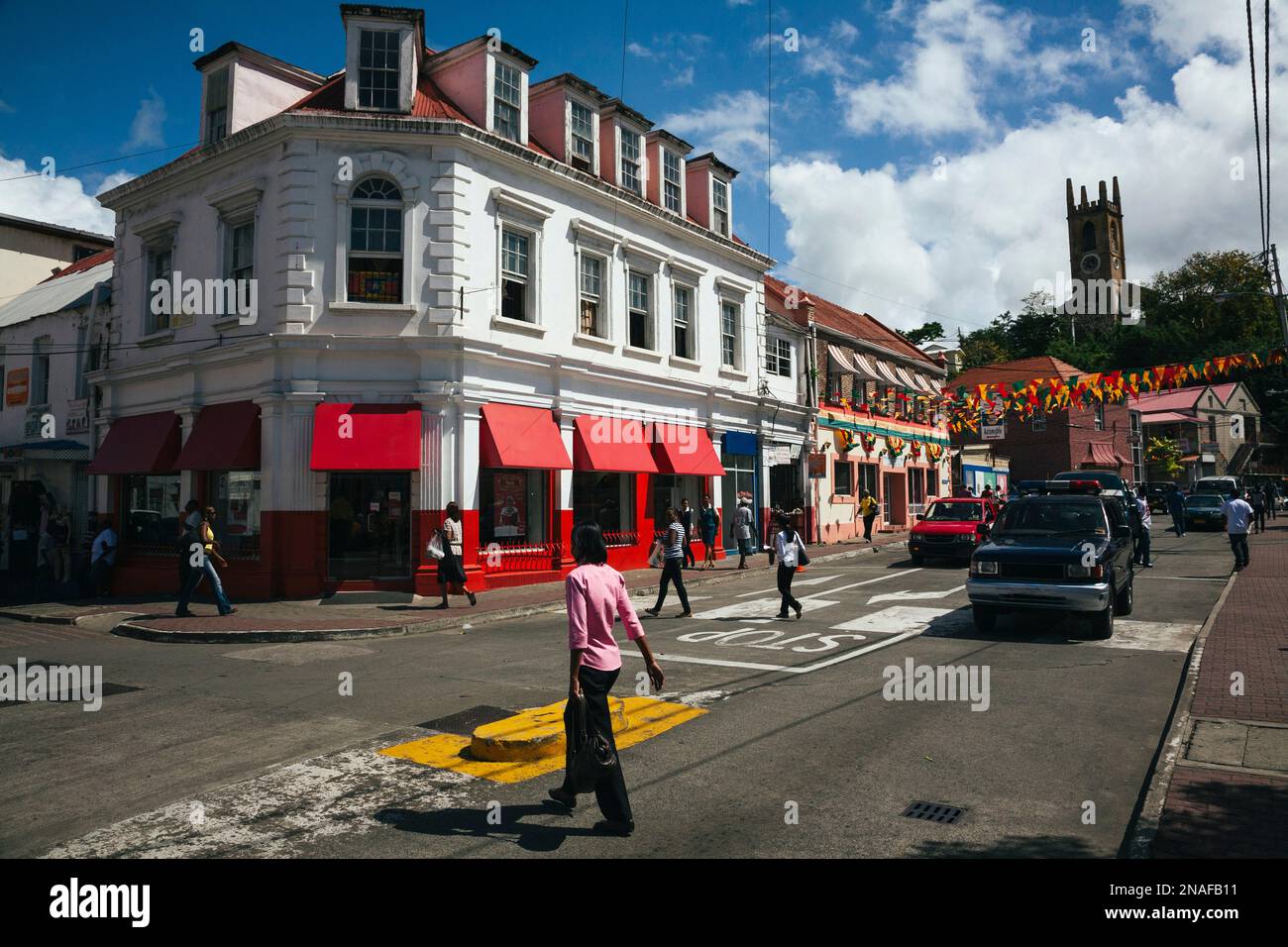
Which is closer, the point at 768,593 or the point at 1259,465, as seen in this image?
the point at 768,593

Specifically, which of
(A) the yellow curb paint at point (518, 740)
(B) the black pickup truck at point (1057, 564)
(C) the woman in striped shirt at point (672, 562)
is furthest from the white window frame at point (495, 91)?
(A) the yellow curb paint at point (518, 740)

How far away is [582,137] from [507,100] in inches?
98.8

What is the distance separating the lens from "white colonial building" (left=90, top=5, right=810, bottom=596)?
656 inches

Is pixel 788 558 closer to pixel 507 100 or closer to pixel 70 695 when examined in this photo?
pixel 70 695

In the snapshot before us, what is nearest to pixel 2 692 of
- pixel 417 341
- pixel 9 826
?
pixel 9 826

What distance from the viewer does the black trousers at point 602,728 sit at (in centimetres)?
487

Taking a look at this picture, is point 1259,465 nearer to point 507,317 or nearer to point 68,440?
point 507,317

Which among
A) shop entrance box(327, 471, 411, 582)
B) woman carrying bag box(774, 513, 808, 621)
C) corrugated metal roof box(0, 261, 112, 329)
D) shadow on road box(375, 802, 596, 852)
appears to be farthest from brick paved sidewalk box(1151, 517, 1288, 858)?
corrugated metal roof box(0, 261, 112, 329)

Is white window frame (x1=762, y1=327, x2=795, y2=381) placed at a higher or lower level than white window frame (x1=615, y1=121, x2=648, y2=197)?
lower

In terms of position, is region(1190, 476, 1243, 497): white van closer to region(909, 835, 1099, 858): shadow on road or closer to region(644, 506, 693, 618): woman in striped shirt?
region(644, 506, 693, 618): woman in striped shirt

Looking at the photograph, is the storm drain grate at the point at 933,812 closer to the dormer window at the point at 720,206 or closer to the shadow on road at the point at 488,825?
the shadow on road at the point at 488,825

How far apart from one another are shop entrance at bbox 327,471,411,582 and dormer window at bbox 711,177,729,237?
548 inches

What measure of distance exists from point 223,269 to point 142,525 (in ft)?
22.7
